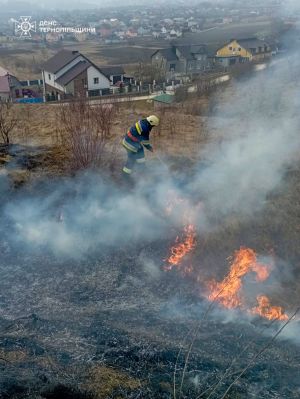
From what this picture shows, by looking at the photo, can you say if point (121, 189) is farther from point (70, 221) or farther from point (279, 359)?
point (279, 359)

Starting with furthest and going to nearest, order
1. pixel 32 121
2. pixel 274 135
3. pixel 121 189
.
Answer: pixel 32 121 → pixel 274 135 → pixel 121 189

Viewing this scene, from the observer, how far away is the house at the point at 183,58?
167 ft

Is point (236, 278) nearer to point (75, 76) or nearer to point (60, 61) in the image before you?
point (75, 76)

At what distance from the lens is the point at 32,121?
770 inches

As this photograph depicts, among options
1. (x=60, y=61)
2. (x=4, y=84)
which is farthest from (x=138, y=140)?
(x=60, y=61)

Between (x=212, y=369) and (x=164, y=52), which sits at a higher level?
(x=164, y=52)

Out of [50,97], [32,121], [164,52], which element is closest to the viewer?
[32,121]

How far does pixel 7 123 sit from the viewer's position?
18.8 meters

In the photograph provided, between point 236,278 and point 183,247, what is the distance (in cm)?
153

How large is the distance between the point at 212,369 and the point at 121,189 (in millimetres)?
6192

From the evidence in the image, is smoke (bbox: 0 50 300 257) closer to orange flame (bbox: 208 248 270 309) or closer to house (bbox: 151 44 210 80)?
orange flame (bbox: 208 248 270 309)

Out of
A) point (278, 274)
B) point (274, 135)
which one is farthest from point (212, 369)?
point (274, 135)

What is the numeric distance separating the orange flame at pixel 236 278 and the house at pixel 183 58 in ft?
146

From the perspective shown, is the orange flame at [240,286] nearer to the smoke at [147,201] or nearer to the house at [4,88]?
the smoke at [147,201]
